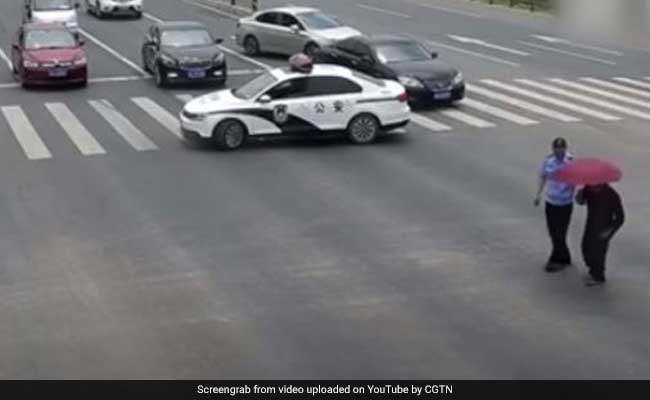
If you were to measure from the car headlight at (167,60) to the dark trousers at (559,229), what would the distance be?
16435mm

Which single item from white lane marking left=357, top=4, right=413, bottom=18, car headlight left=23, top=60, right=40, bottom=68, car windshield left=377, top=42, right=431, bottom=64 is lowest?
white lane marking left=357, top=4, right=413, bottom=18

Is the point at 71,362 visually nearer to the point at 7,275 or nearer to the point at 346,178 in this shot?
the point at 7,275

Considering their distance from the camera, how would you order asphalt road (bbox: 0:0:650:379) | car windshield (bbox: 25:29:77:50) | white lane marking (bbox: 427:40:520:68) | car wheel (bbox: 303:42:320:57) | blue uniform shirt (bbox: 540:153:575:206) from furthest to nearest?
white lane marking (bbox: 427:40:520:68)
car wheel (bbox: 303:42:320:57)
car windshield (bbox: 25:29:77:50)
blue uniform shirt (bbox: 540:153:575:206)
asphalt road (bbox: 0:0:650:379)

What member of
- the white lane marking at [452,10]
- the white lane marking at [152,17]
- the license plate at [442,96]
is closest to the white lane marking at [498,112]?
the license plate at [442,96]

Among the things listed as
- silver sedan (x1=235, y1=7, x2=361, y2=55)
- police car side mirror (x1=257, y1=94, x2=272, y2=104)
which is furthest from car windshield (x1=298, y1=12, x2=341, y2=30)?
police car side mirror (x1=257, y1=94, x2=272, y2=104)

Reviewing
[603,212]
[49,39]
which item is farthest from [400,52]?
[603,212]

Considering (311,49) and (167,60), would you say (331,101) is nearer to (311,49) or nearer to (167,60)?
(167,60)

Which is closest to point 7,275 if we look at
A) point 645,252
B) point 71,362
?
point 71,362

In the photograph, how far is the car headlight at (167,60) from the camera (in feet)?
91.8

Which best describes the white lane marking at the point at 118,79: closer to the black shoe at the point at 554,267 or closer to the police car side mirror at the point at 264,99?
the police car side mirror at the point at 264,99

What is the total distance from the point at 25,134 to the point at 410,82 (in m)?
8.59

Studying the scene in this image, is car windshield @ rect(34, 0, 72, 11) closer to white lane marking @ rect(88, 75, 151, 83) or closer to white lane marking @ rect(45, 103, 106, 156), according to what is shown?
white lane marking @ rect(88, 75, 151, 83)

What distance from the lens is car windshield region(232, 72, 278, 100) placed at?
21.1 meters

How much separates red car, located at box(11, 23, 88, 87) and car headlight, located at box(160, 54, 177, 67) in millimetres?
2005
